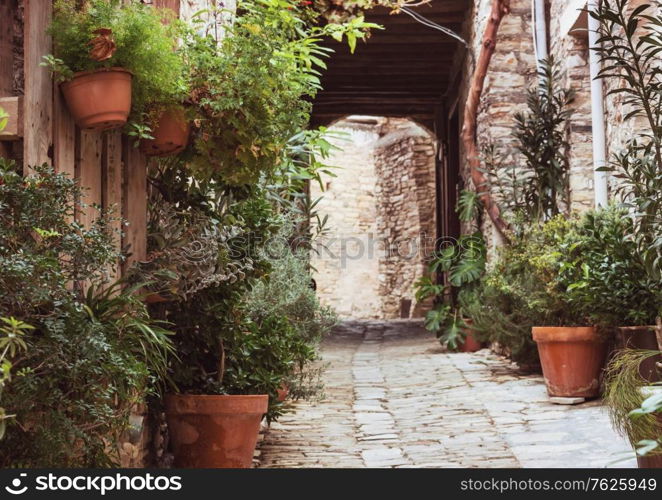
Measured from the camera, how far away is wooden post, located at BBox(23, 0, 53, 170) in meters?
2.64

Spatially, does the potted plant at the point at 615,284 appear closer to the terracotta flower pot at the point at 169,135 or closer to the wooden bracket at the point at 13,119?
the terracotta flower pot at the point at 169,135

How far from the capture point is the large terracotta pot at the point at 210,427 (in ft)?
12.2

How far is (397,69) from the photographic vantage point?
1190cm

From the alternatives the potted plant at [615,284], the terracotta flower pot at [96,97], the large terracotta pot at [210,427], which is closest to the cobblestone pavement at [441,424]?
the large terracotta pot at [210,427]

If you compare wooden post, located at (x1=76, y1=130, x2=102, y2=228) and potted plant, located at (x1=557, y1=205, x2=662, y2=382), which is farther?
potted plant, located at (x1=557, y1=205, x2=662, y2=382)

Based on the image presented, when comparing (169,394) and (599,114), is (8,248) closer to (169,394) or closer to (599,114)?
(169,394)

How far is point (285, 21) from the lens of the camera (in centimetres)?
362

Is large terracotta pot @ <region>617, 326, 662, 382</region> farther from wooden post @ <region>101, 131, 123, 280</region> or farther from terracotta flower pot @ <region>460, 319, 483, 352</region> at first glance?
terracotta flower pot @ <region>460, 319, 483, 352</region>

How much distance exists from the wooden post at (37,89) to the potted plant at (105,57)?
0.12ft

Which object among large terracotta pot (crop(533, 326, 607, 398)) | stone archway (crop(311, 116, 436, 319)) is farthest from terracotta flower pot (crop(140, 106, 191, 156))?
stone archway (crop(311, 116, 436, 319))

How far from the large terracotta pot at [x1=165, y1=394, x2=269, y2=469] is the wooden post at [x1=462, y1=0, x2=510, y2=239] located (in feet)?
14.2

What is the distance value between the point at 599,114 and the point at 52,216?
471cm

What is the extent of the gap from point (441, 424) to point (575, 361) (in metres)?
1.04

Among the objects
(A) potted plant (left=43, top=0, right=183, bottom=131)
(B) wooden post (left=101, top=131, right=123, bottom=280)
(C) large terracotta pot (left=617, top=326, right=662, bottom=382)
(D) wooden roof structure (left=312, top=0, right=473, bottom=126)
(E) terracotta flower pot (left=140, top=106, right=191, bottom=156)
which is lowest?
(C) large terracotta pot (left=617, top=326, right=662, bottom=382)
